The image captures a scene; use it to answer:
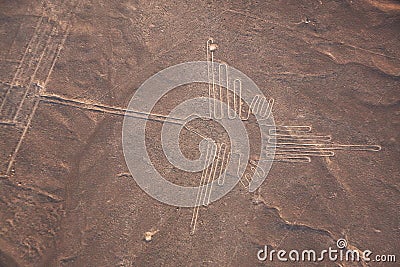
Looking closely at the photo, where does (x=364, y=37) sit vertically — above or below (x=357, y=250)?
above

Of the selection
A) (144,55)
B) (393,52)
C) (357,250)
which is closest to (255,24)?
(144,55)

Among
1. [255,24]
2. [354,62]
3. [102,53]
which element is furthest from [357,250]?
[102,53]

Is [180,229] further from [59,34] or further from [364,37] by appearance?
[364,37]

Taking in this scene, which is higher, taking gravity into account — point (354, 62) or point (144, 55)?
point (354, 62)

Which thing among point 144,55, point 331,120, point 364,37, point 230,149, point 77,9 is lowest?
point 230,149

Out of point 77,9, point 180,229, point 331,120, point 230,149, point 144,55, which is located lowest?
point 180,229

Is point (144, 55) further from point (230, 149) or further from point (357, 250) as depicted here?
point (357, 250)
